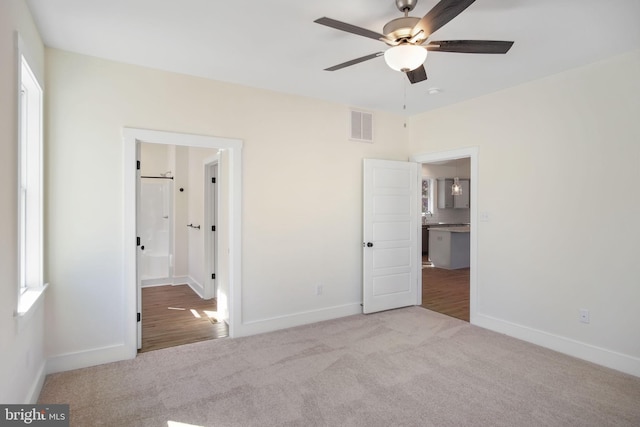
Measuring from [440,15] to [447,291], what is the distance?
4.74m

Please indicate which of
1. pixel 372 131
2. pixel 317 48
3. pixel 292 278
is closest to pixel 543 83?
pixel 372 131

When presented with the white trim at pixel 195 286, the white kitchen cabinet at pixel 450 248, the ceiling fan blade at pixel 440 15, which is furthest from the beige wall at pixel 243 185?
the white kitchen cabinet at pixel 450 248

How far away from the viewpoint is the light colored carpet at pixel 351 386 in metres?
2.35

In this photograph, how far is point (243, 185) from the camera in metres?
3.84

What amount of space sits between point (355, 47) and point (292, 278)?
2564mm

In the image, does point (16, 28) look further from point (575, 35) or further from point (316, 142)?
point (575, 35)

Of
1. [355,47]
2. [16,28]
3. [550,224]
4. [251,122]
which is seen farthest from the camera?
[251,122]

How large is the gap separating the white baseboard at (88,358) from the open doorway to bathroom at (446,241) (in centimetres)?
375

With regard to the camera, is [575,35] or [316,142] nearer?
[575,35]

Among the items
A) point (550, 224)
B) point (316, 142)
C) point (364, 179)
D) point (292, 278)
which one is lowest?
point (292, 278)

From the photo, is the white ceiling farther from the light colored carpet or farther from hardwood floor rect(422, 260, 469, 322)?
hardwood floor rect(422, 260, 469, 322)

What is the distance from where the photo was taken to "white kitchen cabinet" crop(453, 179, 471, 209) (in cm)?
984

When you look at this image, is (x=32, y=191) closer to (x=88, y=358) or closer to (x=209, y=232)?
(x=88, y=358)

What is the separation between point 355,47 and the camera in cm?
287
